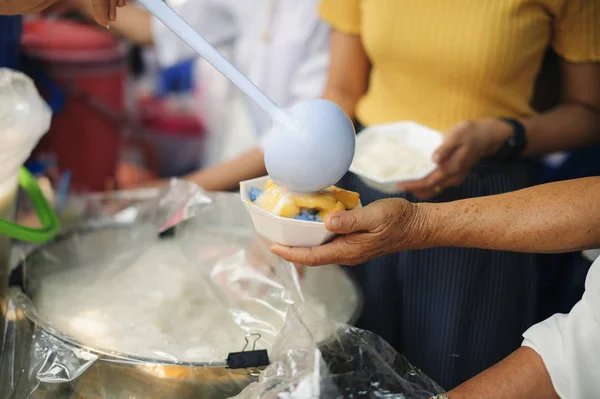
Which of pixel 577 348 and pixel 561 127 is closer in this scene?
pixel 577 348

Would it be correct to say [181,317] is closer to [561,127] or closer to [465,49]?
[465,49]

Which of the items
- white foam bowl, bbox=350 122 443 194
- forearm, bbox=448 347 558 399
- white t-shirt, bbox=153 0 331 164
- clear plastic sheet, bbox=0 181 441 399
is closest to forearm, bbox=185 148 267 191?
clear plastic sheet, bbox=0 181 441 399

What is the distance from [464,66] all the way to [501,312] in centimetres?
53

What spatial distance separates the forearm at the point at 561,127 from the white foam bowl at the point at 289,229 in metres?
0.67

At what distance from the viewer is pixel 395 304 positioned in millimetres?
1370

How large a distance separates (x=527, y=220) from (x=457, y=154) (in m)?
0.35

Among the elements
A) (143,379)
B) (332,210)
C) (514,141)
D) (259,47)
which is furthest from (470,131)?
(259,47)

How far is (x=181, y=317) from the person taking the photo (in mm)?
1146

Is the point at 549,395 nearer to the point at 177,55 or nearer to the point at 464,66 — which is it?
the point at 464,66

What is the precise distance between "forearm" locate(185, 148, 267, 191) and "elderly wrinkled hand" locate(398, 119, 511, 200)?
16.7 inches

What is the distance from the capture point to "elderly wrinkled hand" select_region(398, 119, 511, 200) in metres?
1.22

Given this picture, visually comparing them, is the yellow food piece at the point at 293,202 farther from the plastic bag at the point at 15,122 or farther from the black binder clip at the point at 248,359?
the plastic bag at the point at 15,122

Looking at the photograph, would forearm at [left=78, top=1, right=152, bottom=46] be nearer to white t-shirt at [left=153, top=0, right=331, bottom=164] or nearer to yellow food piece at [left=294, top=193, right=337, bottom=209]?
white t-shirt at [left=153, top=0, right=331, bottom=164]

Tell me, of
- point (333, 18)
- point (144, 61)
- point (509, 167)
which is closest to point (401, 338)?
point (509, 167)
